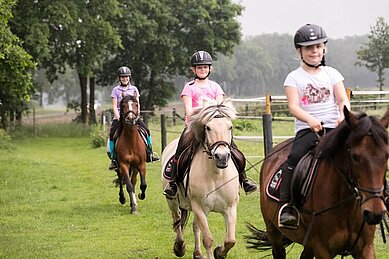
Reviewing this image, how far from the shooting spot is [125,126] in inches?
491

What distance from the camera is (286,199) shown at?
5625 millimetres

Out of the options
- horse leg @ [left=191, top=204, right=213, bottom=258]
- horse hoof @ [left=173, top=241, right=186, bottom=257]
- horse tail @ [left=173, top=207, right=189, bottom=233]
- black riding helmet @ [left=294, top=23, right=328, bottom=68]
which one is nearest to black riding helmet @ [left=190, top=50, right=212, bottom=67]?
horse leg @ [left=191, top=204, right=213, bottom=258]

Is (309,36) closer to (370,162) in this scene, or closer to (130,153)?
(370,162)

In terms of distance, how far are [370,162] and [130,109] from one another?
7.90 metres

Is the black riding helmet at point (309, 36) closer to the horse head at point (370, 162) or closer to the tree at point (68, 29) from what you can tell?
the horse head at point (370, 162)

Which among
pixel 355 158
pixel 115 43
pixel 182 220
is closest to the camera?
pixel 355 158

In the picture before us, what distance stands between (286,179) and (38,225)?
6.88 meters

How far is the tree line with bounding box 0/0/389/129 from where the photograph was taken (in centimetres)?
3331

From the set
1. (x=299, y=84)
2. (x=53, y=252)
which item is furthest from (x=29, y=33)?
(x=299, y=84)

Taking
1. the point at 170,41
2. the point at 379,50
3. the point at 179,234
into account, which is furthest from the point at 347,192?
the point at 379,50

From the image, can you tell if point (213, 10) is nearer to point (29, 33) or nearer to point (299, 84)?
point (29, 33)

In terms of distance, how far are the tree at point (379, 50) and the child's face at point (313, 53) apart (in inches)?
1703

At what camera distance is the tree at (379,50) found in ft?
156

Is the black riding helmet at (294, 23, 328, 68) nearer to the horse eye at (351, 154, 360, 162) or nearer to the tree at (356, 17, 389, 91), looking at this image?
the horse eye at (351, 154, 360, 162)
